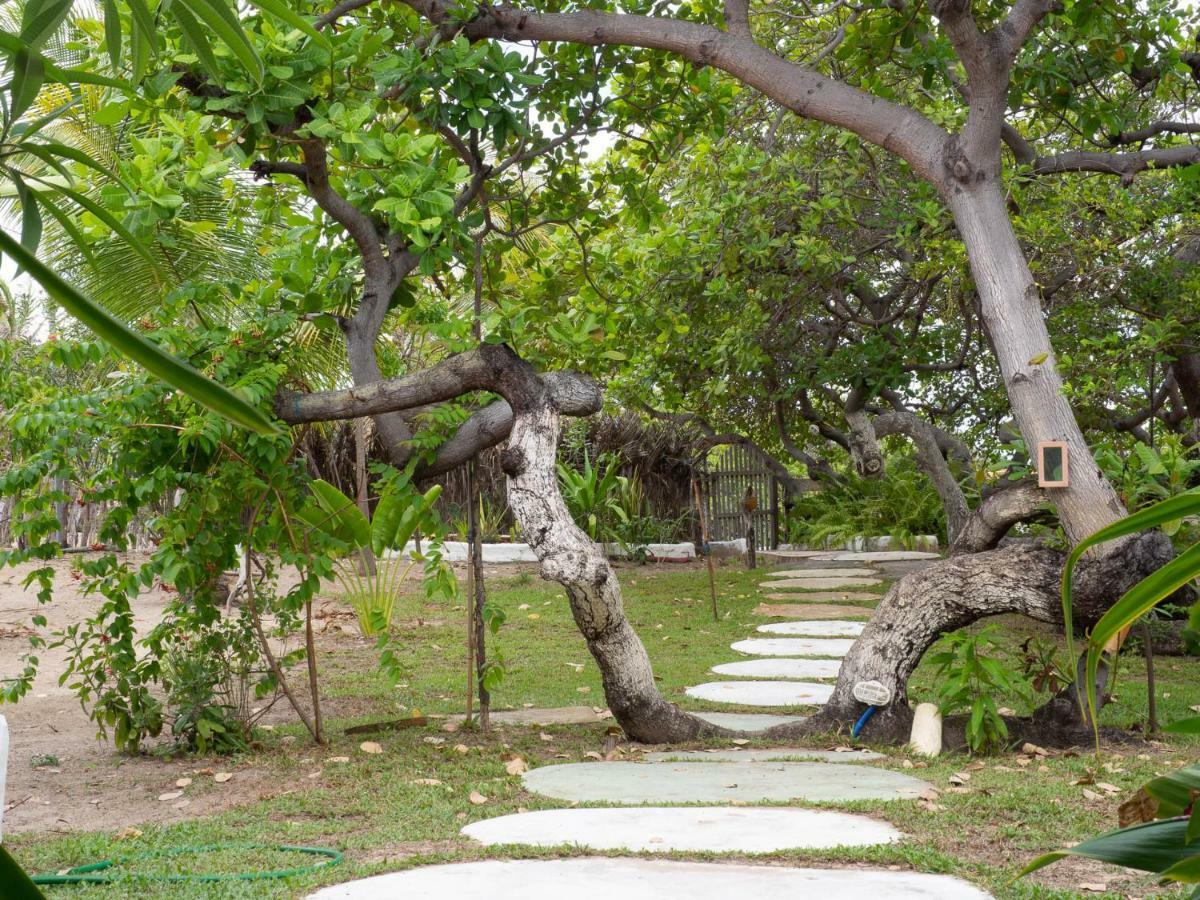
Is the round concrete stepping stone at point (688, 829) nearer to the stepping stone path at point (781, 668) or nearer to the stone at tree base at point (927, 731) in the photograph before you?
the stone at tree base at point (927, 731)

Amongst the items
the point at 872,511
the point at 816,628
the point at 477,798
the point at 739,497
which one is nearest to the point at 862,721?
the point at 477,798

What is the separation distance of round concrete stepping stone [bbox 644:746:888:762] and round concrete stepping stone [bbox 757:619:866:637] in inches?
161

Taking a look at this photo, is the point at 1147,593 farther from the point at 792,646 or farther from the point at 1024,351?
the point at 792,646

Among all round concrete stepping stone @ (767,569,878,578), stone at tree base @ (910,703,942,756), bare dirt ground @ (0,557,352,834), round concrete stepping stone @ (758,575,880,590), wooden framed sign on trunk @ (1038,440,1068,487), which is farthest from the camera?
round concrete stepping stone @ (767,569,878,578)

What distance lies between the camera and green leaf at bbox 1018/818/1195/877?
28.1 inches

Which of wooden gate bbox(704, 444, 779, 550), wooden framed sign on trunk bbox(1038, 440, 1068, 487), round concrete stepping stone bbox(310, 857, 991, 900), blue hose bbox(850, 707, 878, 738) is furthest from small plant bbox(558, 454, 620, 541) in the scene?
round concrete stepping stone bbox(310, 857, 991, 900)

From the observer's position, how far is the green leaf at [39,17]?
0.77 m

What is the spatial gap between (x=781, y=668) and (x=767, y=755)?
2.81 metres

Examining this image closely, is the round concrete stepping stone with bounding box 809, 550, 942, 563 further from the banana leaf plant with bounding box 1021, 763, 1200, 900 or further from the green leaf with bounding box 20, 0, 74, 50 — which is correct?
the green leaf with bounding box 20, 0, 74, 50

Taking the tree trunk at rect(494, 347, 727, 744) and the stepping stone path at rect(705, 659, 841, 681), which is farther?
the stepping stone path at rect(705, 659, 841, 681)

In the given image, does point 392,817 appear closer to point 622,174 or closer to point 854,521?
point 622,174

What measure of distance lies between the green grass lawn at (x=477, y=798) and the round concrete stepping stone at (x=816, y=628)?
59.2 inches

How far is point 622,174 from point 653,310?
2260 millimetres

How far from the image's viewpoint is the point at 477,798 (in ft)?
14.7
